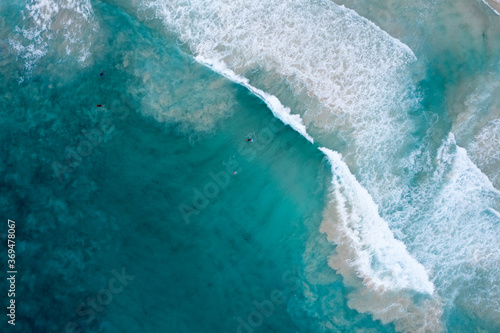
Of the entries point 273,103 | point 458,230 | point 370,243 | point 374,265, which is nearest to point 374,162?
point 370,243

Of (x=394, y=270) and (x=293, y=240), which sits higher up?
(x=394, y=270)

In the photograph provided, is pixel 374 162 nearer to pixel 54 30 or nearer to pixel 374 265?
pixel 374 265

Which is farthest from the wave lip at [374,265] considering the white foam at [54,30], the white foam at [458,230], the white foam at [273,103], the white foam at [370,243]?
the white foam at [54,30]

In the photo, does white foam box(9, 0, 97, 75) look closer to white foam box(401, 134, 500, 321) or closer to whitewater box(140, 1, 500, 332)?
whitewater box(140, 1, 500, 332)

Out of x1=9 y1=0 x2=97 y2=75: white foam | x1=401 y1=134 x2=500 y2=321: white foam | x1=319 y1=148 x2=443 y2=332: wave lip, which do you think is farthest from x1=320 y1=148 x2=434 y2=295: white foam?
x1=9 y1=0 x2=97 y2=75: white foam

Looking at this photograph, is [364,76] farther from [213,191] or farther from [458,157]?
[213,191]

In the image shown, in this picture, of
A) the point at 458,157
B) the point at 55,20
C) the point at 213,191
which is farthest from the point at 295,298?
the point at 55,20
